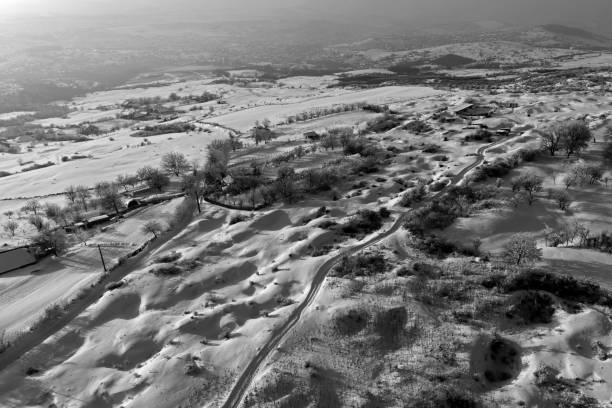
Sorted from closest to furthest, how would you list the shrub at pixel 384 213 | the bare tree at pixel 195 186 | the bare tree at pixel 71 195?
1. the shrub at pixel 384 213
2. the bare tree at pixel 195 186
3. the bare tree at pixel 71 195

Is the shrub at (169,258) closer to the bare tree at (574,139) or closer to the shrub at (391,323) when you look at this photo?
the shrub at (391,323)

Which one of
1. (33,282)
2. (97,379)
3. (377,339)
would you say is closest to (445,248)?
(377,339)

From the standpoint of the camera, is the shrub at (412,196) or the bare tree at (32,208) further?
the bare tree at (32,208)

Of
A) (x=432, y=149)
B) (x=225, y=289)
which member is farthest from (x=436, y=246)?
(x=432, y=149)

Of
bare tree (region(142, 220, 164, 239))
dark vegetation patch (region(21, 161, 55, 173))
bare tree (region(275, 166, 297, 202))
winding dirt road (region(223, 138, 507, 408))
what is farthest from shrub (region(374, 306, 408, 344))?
dark vegetation patch (region(21, 161, 55, 173))

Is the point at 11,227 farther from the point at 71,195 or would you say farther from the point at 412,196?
the point at 412,196

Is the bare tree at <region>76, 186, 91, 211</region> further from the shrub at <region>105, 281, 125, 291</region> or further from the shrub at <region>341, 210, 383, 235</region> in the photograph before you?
the shrub at <region>341, 210, 383, 235</region>

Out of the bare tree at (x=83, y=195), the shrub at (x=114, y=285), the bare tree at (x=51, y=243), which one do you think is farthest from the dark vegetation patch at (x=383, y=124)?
the shrub at (x=114, y=285)

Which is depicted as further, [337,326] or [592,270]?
[592,270]

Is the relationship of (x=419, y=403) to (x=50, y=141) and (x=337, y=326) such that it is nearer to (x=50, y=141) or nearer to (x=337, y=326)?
(x=337, y=326)

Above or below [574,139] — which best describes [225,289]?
below

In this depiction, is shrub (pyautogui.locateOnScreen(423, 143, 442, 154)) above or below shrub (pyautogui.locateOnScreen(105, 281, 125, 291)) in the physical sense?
above
